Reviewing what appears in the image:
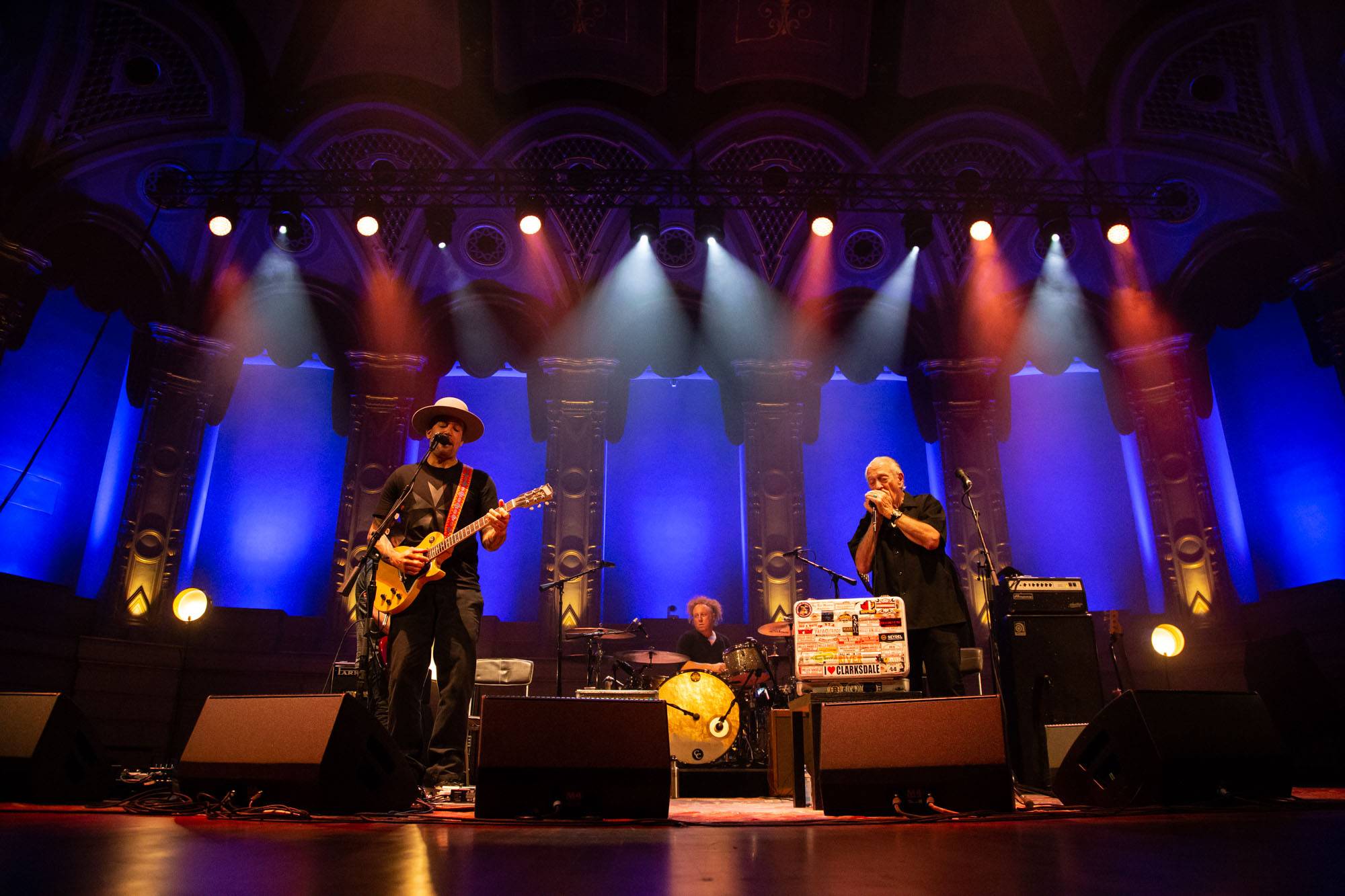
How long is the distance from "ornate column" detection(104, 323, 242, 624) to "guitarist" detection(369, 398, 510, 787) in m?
6.13

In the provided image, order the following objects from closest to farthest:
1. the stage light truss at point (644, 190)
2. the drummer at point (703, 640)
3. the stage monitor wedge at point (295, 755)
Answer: the stage monitor wedge at point (295, 755), the drummer at point (703, 640), the stage light truss at point (644, 190)

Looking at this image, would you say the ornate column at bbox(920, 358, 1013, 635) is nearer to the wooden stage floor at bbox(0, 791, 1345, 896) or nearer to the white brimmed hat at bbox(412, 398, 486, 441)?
the white brimmed hat at bbox(412, 398, 486, 441)

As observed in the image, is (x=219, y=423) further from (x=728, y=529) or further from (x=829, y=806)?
(x=829, y=806)

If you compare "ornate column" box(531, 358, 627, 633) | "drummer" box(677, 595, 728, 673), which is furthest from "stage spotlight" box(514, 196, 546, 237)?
"drummer" box(677, 595, 728, 673)

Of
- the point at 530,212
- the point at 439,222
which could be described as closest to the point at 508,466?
the point at 439,222

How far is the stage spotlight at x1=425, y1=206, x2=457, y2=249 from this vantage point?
31.3ft

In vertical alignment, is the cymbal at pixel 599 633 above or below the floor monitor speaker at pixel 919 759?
above

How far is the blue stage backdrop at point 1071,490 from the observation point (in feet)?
35.0

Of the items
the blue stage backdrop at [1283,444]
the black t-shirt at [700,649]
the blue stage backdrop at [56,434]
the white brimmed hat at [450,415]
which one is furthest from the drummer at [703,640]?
the blue stage backdrop at [56,434]

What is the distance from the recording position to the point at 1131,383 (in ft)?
34.4

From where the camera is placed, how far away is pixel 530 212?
31.1ft

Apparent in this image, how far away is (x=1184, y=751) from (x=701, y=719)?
4.24 metres

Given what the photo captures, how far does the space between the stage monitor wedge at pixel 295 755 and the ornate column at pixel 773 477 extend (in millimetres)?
7168

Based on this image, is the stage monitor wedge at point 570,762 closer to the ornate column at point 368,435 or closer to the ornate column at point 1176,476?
the ornate column at point 368,435
